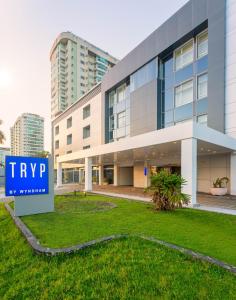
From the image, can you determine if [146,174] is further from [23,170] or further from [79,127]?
[79,127]

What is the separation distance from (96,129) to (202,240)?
26.1 meters

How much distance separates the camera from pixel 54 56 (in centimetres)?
6412

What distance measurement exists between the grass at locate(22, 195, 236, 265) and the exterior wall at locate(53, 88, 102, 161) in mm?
21452

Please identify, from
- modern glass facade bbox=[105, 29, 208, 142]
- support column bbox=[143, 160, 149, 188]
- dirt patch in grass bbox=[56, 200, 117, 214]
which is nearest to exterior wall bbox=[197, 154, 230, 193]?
modern glass facade bbox=[105, 29, 208, 142]

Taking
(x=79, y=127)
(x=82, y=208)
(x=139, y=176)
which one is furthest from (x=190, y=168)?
(x=79, y=127)

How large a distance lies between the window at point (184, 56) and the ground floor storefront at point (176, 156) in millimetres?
8421

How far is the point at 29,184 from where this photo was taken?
844 cm

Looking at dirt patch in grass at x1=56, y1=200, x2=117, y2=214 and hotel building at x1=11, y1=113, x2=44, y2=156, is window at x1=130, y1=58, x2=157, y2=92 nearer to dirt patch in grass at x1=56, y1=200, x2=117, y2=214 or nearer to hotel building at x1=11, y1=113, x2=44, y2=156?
dirt patch in grass at x1=56, y1=200, x2=117, y2=214

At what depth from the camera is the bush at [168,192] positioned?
8.86 metres

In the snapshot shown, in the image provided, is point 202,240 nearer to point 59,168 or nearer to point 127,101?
point 127,101

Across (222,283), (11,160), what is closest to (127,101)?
(11,160)

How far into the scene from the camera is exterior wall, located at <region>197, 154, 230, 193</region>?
1536 centimetres

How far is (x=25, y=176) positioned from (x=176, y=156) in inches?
566

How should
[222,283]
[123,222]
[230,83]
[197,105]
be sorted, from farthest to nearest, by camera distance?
[197,105], [230,83], [123,222], [222,283]
